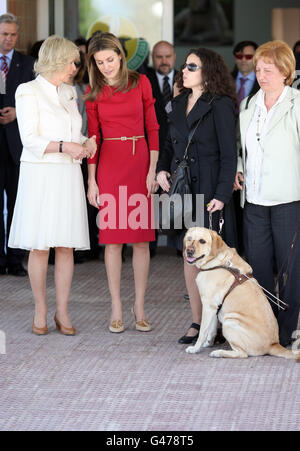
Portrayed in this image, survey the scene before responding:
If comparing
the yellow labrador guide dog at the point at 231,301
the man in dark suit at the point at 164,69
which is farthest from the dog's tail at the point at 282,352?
the man in dark suit at the point at 164,69

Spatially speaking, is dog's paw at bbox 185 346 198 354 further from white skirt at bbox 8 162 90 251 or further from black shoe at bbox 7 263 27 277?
black shoe at bbox 7 263 27 277

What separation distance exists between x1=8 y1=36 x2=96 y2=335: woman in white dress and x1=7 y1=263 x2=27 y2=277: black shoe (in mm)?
2127

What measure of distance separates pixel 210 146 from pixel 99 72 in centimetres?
85

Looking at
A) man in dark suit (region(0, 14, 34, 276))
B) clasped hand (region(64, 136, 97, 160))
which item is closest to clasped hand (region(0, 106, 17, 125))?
man in dark suit (region(0, 14, 34, 276))

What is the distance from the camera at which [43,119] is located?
5184 mm

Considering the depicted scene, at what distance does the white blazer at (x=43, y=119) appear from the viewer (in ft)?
16.9

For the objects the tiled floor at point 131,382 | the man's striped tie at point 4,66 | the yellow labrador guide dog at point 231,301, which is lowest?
the tiled floor at point 131,382

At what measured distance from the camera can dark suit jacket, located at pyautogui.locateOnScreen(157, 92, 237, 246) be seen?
5008 millimetres

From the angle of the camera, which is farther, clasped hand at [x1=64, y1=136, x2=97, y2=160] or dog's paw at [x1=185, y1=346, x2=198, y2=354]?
clasped hand at [x1=64, y1=136, x2=97, y2=160]

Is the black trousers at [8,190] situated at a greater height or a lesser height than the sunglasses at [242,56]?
lesser

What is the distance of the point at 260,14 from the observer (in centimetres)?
1559

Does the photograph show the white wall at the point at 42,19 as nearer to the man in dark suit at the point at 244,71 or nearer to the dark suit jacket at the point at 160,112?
the dark suit jacket at the point at 160,112

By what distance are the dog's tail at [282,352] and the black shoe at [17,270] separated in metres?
3.17
